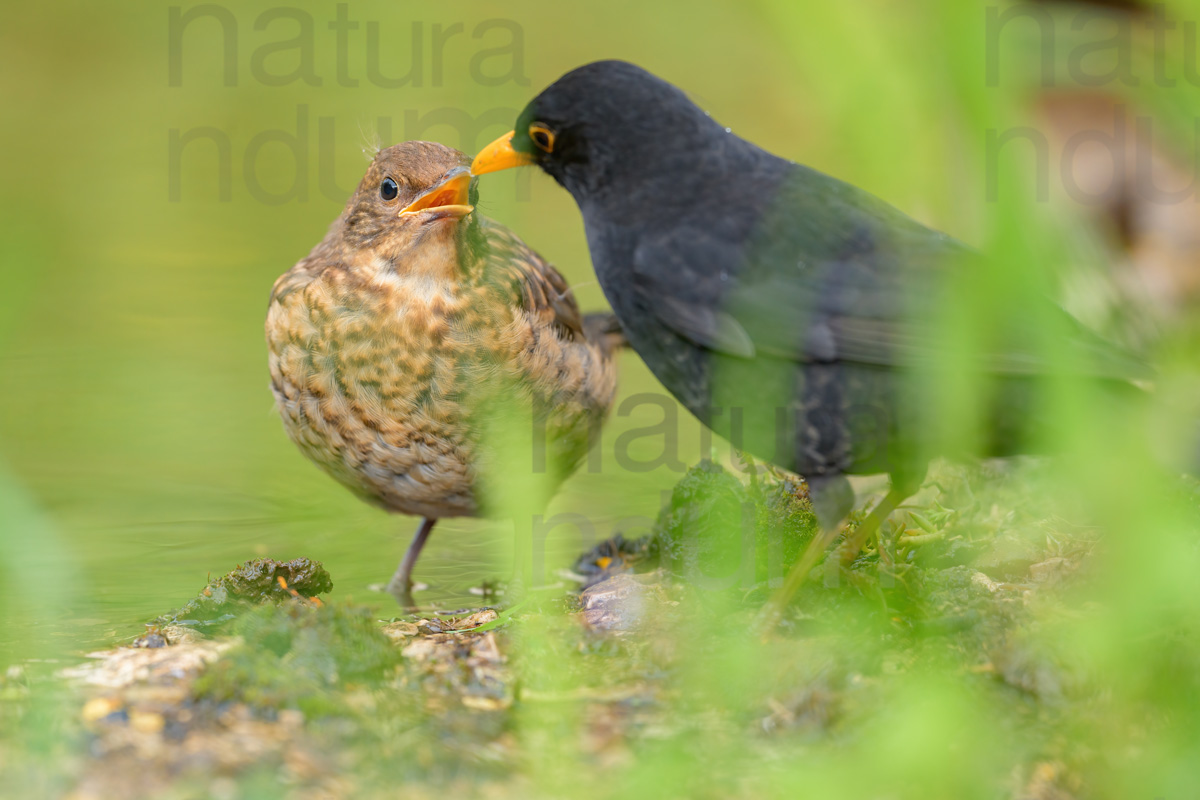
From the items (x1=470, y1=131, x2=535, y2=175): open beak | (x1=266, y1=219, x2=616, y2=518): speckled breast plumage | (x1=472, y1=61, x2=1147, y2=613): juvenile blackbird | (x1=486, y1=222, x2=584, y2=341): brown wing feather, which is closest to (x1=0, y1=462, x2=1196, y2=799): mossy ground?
(x1=472, y1=61, x2=1147, y2=613): juvenile blackbird

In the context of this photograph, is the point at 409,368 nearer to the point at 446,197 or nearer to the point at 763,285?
the point at 446,197

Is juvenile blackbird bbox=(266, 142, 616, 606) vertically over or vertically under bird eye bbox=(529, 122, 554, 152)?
under

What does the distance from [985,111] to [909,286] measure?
4.77 feet

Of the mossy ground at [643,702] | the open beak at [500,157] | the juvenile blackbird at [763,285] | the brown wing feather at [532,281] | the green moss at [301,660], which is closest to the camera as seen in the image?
the mossy ground at [643,702]

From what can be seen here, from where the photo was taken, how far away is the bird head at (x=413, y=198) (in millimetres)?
3975

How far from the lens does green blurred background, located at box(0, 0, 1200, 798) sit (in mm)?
1981

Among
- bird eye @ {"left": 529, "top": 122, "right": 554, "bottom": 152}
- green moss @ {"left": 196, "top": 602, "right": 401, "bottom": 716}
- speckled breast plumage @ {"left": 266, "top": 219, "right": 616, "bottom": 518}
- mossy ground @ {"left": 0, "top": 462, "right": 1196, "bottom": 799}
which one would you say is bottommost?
mossy ground @ {"left": 0, "top": 462, "right": 1196, "bottom": 799}

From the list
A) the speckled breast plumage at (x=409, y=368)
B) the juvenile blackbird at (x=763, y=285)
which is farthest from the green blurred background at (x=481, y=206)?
the speckled breast plumage at (x=409, y=368)

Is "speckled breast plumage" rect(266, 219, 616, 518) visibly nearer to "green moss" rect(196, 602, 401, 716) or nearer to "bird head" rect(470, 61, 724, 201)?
"bird head" rect(470, 61, 724, 201)

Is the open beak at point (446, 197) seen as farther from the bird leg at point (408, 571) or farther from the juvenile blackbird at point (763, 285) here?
the bird leg at point (408, 571)

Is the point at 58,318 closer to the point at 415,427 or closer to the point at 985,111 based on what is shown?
the point at 415,427

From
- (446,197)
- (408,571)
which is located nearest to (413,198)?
(446,197)

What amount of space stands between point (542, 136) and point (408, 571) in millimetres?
1602

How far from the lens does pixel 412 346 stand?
13.0 feet
